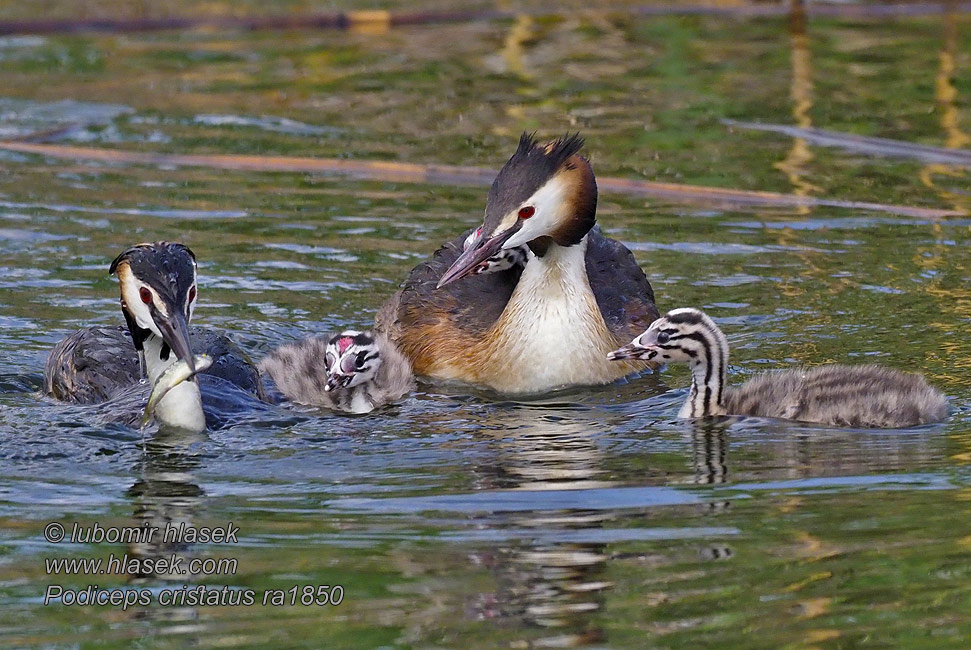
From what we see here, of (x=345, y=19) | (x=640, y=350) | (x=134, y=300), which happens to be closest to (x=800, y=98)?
(x=345, y=19)

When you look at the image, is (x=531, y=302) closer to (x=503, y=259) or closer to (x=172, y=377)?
(x=503, y=259)

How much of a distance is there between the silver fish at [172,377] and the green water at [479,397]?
0.22 meters

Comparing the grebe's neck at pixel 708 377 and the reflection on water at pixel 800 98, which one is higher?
the reflection on water at pixel 800 98

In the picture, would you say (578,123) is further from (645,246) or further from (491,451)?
(491,451)

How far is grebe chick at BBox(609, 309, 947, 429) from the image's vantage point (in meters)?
7.35

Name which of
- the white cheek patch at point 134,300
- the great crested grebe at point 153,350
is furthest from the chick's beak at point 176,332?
the white cheek patch at point 134,300

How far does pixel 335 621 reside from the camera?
16.9 ft

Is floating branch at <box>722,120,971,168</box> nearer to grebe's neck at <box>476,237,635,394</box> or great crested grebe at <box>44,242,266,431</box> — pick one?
grebe's neck at <box>476,237,635,394</box>

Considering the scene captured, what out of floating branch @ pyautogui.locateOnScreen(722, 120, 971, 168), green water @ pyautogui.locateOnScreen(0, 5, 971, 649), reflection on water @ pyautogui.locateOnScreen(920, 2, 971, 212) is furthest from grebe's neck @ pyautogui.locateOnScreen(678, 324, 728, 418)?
floating branch @ pyautogui.locateOnScreen(722, 120, 971, 168)

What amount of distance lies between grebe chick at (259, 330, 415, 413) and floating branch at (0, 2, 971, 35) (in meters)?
6.69

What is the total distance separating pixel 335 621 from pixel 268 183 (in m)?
7.59

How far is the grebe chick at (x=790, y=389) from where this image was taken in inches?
289

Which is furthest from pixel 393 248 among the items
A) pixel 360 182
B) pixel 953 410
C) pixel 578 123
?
pixel 953 410

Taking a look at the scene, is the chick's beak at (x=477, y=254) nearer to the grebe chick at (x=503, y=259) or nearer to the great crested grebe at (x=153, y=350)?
the grebe chick at (x=503, y=259)
